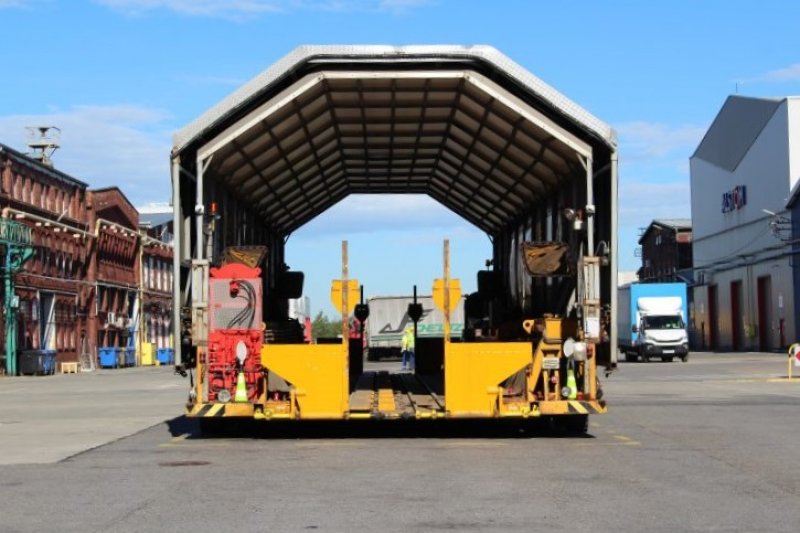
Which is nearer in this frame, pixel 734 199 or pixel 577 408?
pixel 577 408

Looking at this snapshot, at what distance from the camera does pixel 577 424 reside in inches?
707

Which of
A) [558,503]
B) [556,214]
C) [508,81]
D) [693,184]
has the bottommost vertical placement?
[558,503]

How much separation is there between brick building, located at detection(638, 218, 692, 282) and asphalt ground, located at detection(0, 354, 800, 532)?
85.4 metres

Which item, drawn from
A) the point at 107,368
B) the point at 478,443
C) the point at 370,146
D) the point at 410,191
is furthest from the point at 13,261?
the point at 478,443

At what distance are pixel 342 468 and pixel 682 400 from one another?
1437 cm

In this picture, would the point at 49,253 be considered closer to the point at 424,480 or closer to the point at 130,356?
the point at 130,356

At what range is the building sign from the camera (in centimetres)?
8029

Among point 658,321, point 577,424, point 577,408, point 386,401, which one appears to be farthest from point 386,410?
point 658,321

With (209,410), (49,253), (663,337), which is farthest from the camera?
(49,253)

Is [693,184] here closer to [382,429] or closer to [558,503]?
[382,429]

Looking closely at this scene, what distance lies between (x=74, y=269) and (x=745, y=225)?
133 ft

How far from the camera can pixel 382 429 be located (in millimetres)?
18953

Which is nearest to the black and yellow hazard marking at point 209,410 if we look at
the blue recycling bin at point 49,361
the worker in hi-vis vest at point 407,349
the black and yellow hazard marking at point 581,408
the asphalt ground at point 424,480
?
the asphalt ground at point 424,480

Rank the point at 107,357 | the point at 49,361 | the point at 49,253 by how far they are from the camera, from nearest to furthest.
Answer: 1. the point at 49,361
2. the point at 49,253
3. the point at 107,357
